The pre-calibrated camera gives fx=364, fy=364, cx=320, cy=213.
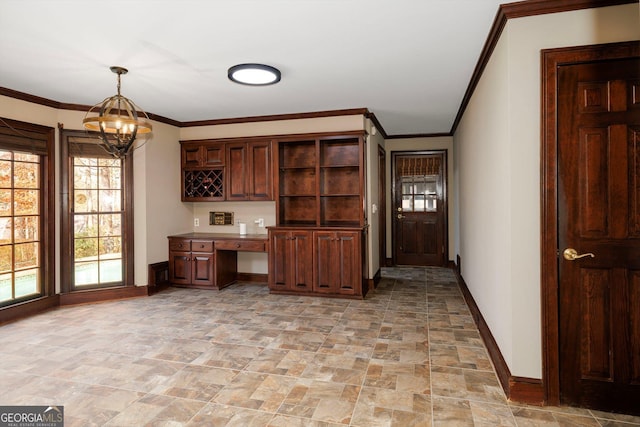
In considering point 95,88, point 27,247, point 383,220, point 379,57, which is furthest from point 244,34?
point 383,220

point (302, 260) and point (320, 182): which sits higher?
point (320, 182)

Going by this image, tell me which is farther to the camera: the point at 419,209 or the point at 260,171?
the point at 419,209

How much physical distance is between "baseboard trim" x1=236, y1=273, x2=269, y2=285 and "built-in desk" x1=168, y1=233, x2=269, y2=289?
363 millimetres

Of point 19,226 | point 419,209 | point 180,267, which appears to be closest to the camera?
point 19,226

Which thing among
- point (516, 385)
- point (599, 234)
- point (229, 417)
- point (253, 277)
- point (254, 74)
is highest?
point (254, 74)

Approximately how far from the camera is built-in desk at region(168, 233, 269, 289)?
205 inches

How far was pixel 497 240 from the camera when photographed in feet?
8.93

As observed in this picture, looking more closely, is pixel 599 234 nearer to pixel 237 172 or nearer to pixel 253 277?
pixel 237 172

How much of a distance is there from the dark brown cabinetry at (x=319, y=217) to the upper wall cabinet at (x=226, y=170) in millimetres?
273

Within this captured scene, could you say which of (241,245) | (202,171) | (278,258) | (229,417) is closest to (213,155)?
(202,171)

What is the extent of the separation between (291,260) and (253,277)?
1.14 metres

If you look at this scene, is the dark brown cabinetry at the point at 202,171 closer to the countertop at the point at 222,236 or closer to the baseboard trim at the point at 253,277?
the countertop at the point at 222,236

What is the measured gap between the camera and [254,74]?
11.3 ft

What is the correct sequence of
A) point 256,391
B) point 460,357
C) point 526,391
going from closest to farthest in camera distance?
1. point 526,391
2. point 256,391
3. point 460,357
